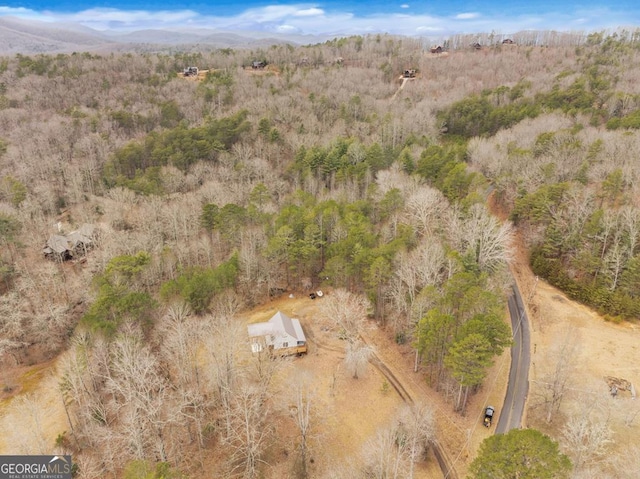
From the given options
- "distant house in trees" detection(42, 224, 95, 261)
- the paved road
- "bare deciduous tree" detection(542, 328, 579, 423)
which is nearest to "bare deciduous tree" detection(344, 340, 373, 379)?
the paved road

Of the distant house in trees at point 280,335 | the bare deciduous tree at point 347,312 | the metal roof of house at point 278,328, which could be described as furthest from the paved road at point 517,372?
the metal roof of house at point 278,328

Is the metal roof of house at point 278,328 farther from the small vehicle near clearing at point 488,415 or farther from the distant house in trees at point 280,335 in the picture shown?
the small vehicle near clearing at point 488,415

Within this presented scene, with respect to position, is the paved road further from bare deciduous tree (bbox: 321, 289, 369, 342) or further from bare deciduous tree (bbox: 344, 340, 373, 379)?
bare deciduous tree (bbox: 321, 289, 369, 342)

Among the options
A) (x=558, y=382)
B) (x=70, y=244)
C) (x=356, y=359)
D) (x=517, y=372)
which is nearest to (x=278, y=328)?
(x=356, y=359)

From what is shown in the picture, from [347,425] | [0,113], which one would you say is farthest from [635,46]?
[0,113]

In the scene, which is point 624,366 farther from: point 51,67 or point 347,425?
point 51,67

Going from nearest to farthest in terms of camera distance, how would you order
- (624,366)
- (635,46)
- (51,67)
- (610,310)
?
(624,366) < (610,310) < (51,67) < (635,46)
